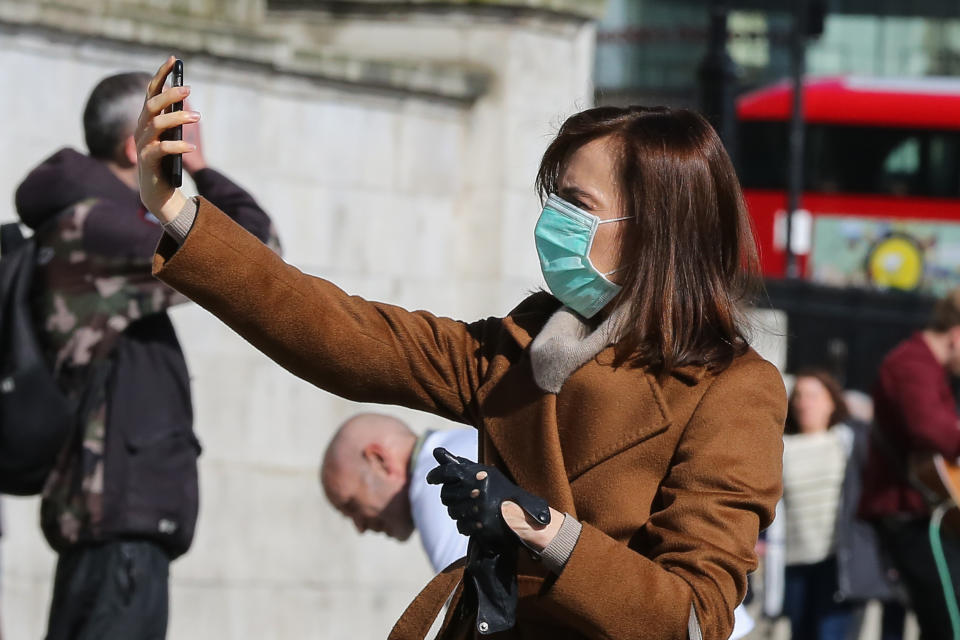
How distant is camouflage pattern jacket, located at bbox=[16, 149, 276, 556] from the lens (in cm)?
435

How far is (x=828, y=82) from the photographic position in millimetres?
28297

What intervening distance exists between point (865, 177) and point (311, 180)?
68.5ft

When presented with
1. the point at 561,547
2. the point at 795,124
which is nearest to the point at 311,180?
the point at 561,547

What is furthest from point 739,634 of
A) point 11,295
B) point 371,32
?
point 371,32

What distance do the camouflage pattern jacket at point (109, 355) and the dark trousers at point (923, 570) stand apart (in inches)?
130

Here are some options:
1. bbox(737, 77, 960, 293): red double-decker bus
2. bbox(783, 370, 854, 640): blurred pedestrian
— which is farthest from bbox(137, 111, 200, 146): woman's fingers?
bbox(737, 77, 960, 293): red double-decker bus

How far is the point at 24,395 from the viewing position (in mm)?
4305

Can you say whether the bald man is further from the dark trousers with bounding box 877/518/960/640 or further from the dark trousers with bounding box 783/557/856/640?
the dark trousers with bounding box 783/557/856/640

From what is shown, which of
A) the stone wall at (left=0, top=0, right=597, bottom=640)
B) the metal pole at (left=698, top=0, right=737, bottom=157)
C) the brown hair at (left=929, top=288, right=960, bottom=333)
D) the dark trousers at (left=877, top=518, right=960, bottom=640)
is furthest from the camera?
the metal pole at (left=698, top=0, right=737, bottom=157)

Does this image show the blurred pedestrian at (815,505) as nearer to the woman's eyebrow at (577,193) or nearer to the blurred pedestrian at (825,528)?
the blurred pedestrian at (825,528)

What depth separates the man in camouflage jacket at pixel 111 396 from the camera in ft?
14.3

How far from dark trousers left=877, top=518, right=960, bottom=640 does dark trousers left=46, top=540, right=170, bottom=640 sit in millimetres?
3379

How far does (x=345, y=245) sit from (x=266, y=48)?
2.91 feet

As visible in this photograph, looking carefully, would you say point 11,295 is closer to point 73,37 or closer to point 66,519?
point 66,519
